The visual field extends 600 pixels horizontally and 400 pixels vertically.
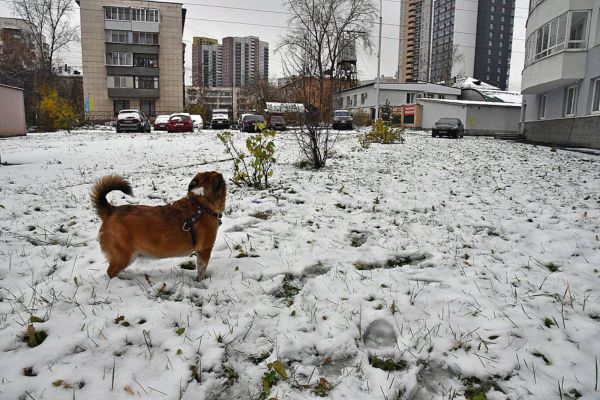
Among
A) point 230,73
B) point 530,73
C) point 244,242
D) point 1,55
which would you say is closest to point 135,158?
point 244,242

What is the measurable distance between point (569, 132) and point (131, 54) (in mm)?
57614

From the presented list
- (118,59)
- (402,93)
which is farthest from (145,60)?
(402,93)

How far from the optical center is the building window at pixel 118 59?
5591 cm

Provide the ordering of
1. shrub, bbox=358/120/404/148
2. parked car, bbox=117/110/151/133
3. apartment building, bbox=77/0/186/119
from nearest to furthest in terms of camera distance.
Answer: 1. shrub, bbox=358/120/404/148
2. parked car, bbox=117/110/151/133
3. apartment building, bbox=77/0/186/119

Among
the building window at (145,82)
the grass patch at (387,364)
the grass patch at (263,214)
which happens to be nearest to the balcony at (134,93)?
the building window at (145,82)

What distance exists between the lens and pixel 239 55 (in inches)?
4151

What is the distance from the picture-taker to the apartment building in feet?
182

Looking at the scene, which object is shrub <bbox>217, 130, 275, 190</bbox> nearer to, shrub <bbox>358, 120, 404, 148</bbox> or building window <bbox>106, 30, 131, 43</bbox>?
shrub <bbox>358, 120, 404, 148</bbox>

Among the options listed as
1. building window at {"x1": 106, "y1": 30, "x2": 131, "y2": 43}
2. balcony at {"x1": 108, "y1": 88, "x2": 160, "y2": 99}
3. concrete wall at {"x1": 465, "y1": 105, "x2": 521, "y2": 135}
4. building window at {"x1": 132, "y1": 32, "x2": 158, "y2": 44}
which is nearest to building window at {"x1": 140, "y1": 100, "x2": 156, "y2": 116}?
balcony at {"x1": 108, "y1": 88, "x2": 160, "y2": 99}

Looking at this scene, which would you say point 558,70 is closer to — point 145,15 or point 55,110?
point 55,110

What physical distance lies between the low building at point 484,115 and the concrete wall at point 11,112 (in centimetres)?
3980

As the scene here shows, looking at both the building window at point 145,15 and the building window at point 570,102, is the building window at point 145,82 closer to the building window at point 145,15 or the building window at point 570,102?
the building window at point 145,15

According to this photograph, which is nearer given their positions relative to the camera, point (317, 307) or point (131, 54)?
point (317, 307)

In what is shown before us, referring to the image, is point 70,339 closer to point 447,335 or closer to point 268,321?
point 268,321
